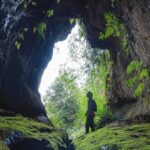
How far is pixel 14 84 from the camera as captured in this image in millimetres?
12242

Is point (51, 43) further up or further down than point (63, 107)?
further up

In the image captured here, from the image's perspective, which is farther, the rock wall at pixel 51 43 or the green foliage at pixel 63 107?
the green foliage at pixel 63 107

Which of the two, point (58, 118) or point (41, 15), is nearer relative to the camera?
point (41, 15)

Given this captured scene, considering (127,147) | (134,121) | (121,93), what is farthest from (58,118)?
(127,147)

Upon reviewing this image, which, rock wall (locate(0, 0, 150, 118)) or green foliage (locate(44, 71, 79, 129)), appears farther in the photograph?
green foliage (locate(44, 71, 79, 129))

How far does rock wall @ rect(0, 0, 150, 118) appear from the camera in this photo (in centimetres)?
920

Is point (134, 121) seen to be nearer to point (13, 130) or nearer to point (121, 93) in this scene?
point (121, 93)

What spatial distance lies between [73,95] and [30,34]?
15.6m

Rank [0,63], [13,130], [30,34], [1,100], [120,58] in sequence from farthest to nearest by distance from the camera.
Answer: [120,58]
[30,34]
[1,100]
[0,63]
[13,130]

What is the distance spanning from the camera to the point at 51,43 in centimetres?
1648

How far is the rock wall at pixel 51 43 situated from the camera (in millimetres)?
9203

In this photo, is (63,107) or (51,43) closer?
(51,43)

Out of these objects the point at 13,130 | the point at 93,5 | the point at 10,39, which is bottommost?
the point at 13,130

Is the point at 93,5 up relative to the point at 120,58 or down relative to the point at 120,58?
up
